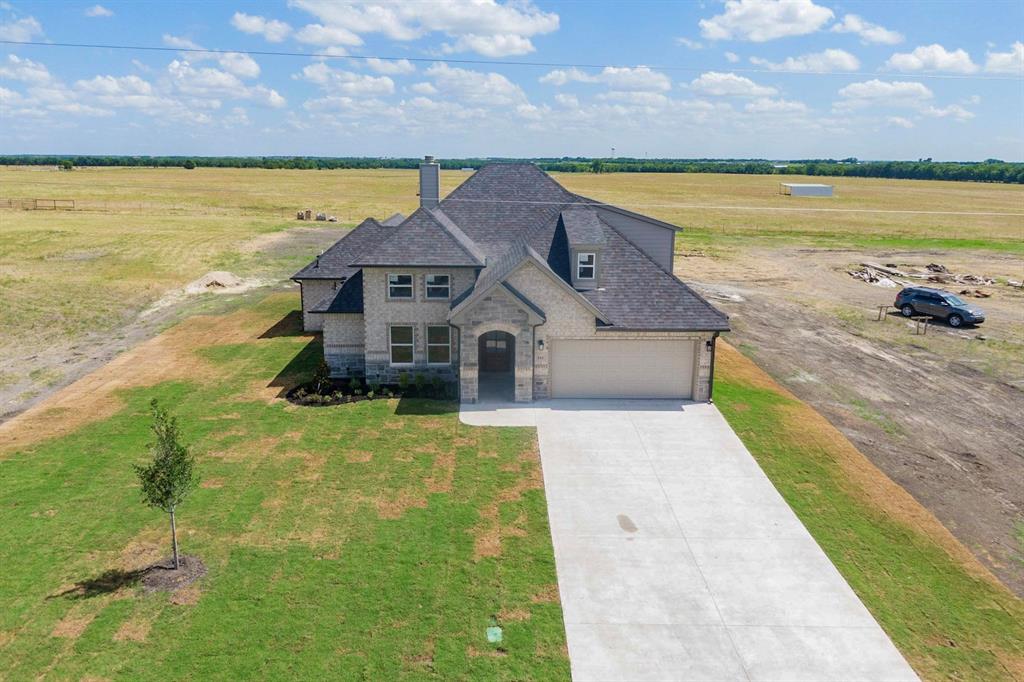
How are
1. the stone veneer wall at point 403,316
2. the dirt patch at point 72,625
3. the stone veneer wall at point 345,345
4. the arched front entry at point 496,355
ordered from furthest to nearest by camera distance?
the arched front entry at point 496,355, the stone veneer wall at point 345,345, the stone veneer wall at point 403,316, the dirt patch at point 72,625

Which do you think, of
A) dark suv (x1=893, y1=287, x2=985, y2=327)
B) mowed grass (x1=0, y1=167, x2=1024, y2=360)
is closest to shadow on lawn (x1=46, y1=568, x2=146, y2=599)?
mowed grass (x1=0, y1=167, x2=1024, y2=360)

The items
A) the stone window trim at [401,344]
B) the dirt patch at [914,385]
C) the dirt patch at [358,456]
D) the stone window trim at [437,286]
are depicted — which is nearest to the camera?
the dirt patch at [914,385]

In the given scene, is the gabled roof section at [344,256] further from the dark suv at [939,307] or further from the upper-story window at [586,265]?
the dark suv at [939,307]

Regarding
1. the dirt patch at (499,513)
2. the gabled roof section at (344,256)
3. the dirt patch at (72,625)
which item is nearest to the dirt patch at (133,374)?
the gabled roof section at (344,256)

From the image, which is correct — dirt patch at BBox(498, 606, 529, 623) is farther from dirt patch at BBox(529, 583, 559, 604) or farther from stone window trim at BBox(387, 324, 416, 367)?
stone window trim at BBox(387, 324, 416, 367)

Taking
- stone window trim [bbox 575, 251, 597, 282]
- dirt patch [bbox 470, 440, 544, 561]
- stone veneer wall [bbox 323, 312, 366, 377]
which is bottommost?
dirt patch [bbox 470, 440, 544, 561]
